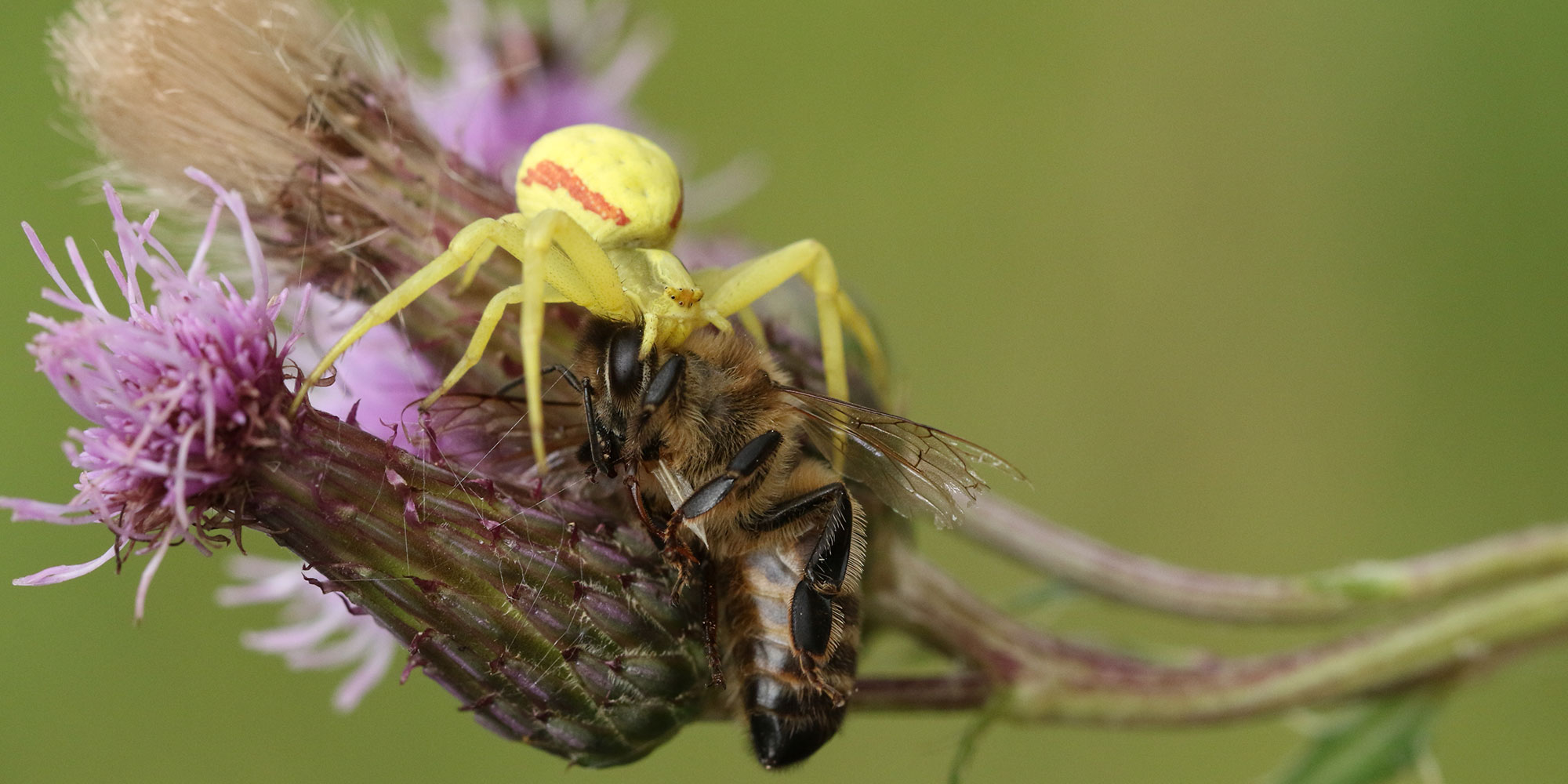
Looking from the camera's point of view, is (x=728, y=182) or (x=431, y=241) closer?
(x=431, y=241)

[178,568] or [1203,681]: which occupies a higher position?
[1203,681]

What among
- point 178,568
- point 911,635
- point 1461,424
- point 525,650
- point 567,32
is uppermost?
point 567,32

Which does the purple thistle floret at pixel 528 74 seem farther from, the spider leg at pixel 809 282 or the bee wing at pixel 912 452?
the bee wing at pixel 912 452

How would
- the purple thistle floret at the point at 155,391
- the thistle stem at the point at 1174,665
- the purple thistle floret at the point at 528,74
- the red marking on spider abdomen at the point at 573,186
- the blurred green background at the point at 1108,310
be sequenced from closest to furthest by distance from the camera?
1. the purple thistle floret at the point at 155,391
2. the red marking on spider abdomen at the point at 573,186
3. the thistle stem at the point at 1174,665
4. the purple thistle floret at the point at 528,74
5. the blurred green background at the point at 1108,310

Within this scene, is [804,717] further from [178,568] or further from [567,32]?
[178,568]

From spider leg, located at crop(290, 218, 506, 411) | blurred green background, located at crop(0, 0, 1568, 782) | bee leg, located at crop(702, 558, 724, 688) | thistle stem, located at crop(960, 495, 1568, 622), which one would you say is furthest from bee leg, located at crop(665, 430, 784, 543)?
blurred green background, located at crop(0, 0, 1568, 782)

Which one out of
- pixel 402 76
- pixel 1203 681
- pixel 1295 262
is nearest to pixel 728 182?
pixel 402 76

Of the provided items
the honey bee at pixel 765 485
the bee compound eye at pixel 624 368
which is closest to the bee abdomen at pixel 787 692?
the honey bee at pixel 765 485
